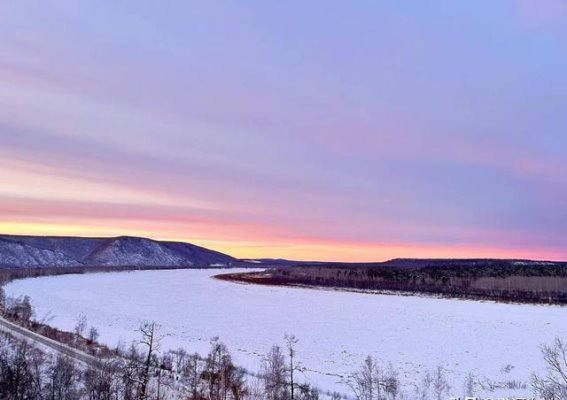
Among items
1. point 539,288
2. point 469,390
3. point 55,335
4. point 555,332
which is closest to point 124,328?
point 55,335

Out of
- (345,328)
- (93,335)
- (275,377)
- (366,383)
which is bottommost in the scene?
(366,383)

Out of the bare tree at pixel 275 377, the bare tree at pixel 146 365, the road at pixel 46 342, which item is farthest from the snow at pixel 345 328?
the road at pixel 46 342

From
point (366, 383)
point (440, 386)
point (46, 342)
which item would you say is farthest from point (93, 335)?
point (440, 386)

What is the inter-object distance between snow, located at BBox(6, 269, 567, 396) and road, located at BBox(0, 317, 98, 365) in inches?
205

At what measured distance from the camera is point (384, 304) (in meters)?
86.4

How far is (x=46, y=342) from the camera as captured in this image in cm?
4234

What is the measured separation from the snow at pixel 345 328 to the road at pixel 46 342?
5210 mm

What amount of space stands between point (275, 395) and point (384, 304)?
61900 mm

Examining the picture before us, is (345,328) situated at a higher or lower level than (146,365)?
lower

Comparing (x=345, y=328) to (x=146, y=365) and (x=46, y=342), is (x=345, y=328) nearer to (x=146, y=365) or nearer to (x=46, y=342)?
(x=46, y=342)

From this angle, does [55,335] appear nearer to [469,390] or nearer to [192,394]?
[192,394]

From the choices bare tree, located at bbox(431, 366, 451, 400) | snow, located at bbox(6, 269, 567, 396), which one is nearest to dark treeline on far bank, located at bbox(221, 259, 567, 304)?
snow, located at bbox(6, 269, 567, 396)

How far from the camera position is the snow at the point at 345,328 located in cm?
3919

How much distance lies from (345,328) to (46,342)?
1146 inches
